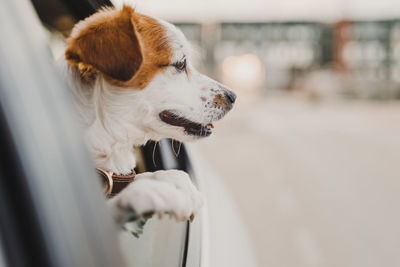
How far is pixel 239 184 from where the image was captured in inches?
248

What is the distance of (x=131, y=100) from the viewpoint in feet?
2.95

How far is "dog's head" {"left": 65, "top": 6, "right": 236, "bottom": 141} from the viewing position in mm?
852

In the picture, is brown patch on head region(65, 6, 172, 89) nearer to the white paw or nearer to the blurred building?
the white paw

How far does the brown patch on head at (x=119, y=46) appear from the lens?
83cm

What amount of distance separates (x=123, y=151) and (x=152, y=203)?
203 mm

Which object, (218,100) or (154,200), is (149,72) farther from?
(154,200)

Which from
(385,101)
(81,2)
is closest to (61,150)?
(81,2)

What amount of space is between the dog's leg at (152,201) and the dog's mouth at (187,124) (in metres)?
0.16

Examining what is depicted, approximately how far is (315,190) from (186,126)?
5.14m

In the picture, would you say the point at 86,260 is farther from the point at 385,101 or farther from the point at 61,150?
the point at 385,101

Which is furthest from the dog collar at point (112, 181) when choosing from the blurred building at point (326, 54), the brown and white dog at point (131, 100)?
the blurred building at point (326, 54)

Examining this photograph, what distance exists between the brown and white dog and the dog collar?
2 centimetres

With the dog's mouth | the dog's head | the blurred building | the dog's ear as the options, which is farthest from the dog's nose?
the blurred building

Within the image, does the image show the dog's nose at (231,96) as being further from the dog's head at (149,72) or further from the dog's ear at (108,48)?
the dog's ear at (108,48)
